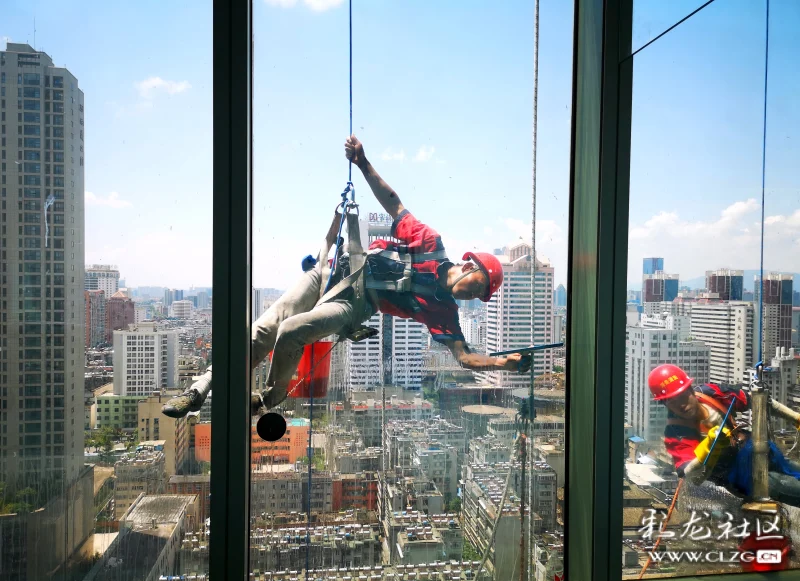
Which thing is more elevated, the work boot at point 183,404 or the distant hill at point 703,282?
the distant hill at point 703,282

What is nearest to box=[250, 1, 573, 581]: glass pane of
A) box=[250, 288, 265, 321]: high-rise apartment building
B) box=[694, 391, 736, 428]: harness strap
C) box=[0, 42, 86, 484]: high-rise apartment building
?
box=[250, 288, 265, 321]: high-rise apartment building

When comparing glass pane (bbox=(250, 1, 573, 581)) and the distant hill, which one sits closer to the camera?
the distant hill

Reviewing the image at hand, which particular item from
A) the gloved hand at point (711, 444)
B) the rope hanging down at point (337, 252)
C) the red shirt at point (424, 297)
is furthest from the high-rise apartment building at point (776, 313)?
the rope hanging down at point (337, 252)

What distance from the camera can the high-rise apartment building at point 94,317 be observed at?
1360 millimetres

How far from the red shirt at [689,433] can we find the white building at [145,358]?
1.33 m

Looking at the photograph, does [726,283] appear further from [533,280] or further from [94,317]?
[94,317]

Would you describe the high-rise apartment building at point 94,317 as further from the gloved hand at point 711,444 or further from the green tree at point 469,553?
the gloved hand at point 711,444

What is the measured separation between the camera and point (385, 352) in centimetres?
150

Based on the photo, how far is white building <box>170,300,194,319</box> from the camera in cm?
139

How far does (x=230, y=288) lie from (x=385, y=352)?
0.46 m

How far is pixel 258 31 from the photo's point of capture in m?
1.41

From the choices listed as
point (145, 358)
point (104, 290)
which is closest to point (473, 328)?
point (145, 358)

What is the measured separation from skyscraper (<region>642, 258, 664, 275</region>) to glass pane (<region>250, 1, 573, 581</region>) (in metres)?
0.21

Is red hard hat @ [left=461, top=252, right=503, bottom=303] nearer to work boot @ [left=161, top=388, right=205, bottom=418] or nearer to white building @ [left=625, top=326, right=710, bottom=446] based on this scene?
white building @ [left=625, top=326, right=710, bottom=446]
